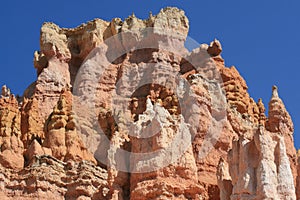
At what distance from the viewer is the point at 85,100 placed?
5416 cm

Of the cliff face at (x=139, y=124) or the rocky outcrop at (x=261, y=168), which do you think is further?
the cliff face at (x=139, y=124)

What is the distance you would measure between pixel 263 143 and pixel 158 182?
5232 millimetres

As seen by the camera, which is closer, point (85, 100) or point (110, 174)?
point (110, 174)

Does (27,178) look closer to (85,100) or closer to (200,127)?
(200,127)

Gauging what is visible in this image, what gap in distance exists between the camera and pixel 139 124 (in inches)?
1708

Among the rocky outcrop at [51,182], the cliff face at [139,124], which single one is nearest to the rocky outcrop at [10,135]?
the cliff face at [139,124]

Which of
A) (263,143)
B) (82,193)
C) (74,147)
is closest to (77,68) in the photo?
(74,147)

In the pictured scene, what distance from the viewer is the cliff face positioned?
40.5 metres

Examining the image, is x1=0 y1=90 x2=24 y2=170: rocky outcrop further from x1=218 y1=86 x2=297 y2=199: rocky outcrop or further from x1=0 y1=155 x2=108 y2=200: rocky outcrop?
x1=218 y1=86 x2=297 y2=199: rocky outcrop

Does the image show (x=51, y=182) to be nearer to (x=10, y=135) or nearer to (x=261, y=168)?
(x=10, y=135)

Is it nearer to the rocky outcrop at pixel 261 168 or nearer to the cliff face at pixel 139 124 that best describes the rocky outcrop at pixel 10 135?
the cliff face at pixel 139 124

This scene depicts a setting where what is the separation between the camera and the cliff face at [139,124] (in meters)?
40.5

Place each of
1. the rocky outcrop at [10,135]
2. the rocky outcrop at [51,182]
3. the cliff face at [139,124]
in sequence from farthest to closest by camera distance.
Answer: the rocky outcrop at [10,135], the rocky outcrop at [51,182], the cliff face at [139,124]

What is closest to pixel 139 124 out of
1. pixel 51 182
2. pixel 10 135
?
pixel 51 182
